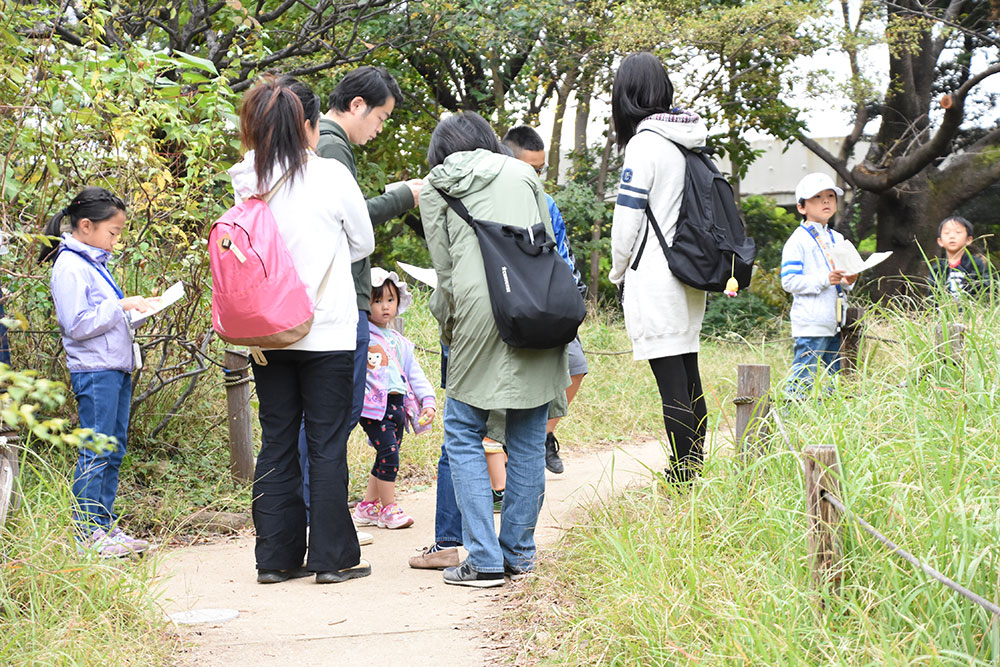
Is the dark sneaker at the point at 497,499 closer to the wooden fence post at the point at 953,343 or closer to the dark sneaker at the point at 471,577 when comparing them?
the dark sneaker at the point at 471,577

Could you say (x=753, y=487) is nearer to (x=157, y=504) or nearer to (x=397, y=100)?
(x=397, y=100)

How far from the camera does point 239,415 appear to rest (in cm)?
585

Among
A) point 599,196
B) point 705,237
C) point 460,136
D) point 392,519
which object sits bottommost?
point 392,519

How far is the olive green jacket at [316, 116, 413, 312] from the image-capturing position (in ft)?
14.5

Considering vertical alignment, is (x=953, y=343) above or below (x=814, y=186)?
A: below

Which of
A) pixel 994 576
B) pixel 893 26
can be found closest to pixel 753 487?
pixel 994 576

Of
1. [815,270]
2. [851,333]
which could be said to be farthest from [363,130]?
[851,333]

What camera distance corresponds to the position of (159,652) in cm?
336

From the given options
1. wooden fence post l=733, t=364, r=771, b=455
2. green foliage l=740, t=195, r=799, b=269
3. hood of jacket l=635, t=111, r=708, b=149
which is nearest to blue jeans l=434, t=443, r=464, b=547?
wooden fence post l=733, t=364, r=771, b=455

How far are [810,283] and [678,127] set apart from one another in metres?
2.42

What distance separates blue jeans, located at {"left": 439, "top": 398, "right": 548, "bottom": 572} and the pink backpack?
0.74m

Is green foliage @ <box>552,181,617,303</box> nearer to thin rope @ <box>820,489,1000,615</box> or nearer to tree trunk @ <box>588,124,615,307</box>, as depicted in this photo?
tree trunk @ <box>588,124,615,307</box>

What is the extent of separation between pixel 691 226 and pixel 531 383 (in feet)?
3.57

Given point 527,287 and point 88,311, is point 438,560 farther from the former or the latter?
point 88,311
